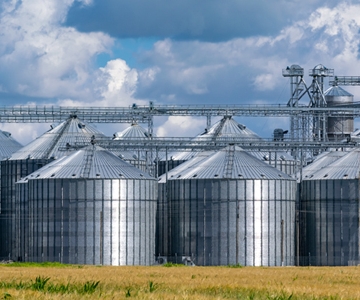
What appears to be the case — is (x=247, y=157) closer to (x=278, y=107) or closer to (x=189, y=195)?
(x=189, y=195)

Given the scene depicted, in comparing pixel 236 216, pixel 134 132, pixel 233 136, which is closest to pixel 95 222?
pixel 236 216

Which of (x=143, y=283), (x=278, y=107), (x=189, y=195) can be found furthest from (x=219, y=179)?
(x=143, y=283)

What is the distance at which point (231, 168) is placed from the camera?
10212 centimetres

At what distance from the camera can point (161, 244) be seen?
10594cm

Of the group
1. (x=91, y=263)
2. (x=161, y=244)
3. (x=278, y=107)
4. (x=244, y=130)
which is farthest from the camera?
(x=244, y=130)

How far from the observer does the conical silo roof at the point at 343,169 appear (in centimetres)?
10262

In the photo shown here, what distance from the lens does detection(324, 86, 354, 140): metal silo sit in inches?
5699

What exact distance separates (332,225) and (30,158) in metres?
37.2

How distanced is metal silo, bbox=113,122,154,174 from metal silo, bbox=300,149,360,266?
64.0 ft

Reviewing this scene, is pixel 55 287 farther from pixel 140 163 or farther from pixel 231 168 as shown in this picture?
pixel 140 163

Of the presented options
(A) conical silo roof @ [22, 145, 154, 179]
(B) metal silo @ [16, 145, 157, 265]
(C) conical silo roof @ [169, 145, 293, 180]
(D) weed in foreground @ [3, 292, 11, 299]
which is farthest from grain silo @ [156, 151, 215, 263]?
(D) weed in foreground @ [3, 292, 11, 299]

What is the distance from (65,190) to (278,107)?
3226cm

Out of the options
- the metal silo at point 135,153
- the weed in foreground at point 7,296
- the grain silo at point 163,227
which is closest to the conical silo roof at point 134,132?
the metal silo at point 135,153

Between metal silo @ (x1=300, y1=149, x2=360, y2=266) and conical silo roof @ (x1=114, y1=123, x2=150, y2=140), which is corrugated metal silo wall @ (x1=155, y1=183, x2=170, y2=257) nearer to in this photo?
metal silo @ (x1=300, y1=149, x2=360, y2=266)
